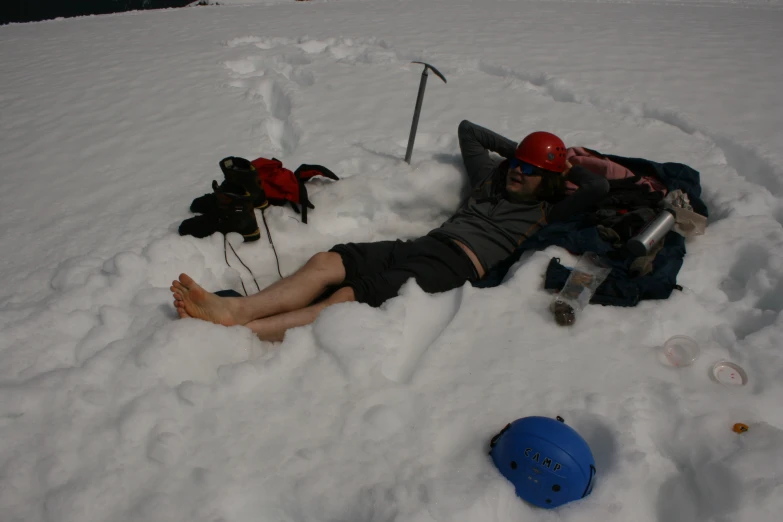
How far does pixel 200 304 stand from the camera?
8.00ft

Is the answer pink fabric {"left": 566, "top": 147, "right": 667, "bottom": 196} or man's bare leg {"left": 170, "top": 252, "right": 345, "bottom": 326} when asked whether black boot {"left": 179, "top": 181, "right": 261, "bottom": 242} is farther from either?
pink fabric {"left": 566, "top": 147, "right": 667, "bottom": 196}

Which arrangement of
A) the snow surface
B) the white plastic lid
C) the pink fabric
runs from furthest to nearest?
1. the pink fabric
2. the white plastic lid
3. the snow surface

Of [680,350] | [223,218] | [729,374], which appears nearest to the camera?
[729,374]

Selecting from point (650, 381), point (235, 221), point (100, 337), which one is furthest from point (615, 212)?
point (100, 337)

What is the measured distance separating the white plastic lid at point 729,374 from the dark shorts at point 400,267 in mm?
1291

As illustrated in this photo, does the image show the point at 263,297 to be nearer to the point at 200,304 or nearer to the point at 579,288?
the point at 200,304

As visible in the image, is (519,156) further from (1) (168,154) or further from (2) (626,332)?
(1) (168,154)

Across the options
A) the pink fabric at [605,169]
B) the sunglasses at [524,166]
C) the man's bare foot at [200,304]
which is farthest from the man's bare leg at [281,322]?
the pink fabric at [605,169]

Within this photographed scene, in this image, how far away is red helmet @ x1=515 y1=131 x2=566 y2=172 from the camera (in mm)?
3270

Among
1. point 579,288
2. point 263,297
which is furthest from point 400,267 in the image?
point 579,288

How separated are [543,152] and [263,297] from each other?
1984mm

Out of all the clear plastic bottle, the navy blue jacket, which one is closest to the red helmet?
the navy blue jacket

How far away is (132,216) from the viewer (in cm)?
341

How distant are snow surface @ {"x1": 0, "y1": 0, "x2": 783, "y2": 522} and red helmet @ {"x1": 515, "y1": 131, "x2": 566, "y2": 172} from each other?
74 centimetres
